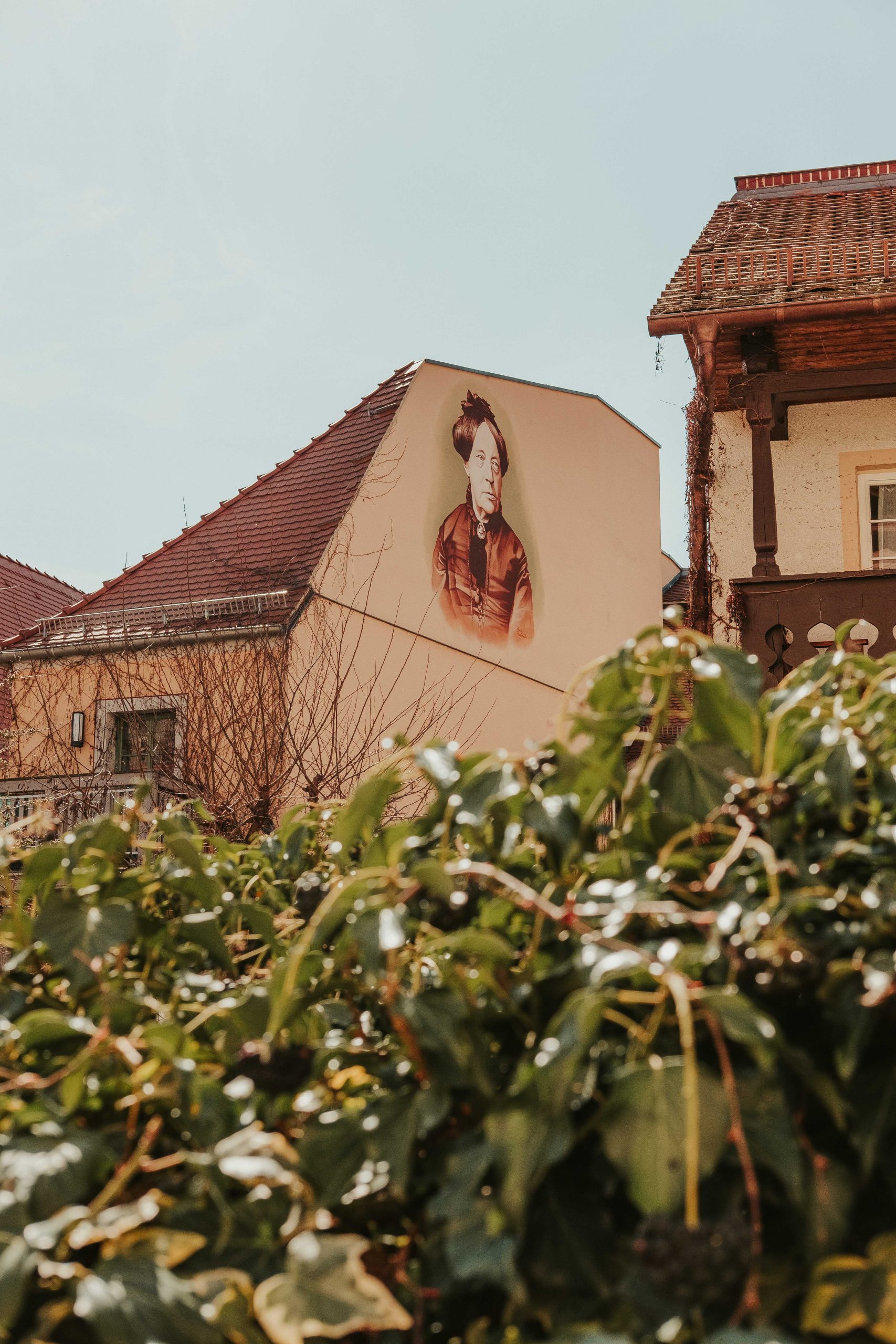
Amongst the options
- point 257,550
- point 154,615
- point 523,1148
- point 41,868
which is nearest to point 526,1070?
point 523,1148

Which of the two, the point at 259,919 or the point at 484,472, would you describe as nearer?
the point at 259,919

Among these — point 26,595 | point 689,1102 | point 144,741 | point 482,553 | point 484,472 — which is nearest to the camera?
point 689,1102

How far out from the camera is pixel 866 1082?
31.4 inches

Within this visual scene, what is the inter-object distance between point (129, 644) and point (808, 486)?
7.30 metres

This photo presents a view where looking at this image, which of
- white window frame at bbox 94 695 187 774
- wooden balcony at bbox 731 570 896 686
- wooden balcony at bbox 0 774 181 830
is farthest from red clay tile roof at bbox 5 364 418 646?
wooden balcony at bbox 731 570 896 686

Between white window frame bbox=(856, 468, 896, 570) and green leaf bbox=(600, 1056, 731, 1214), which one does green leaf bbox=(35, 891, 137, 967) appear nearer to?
green leaf bbox=(600, 1056, 731, 1214)

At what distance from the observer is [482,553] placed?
16.3 metres

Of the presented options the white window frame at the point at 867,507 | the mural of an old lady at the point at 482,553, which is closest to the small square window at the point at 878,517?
the white window frame at the point at 867,507

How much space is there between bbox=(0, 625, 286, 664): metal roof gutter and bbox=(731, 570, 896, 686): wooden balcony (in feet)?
20.3

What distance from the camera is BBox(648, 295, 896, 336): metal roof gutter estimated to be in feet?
25.6

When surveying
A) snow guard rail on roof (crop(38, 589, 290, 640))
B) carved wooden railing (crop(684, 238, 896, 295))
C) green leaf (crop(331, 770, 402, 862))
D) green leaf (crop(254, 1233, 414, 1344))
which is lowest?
green leaf (crop(254, 1233, 414, 1344))

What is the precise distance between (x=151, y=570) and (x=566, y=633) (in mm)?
5610

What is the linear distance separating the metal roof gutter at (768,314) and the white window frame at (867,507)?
1.51 metres

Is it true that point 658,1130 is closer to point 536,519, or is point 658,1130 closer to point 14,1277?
point 14,1277
